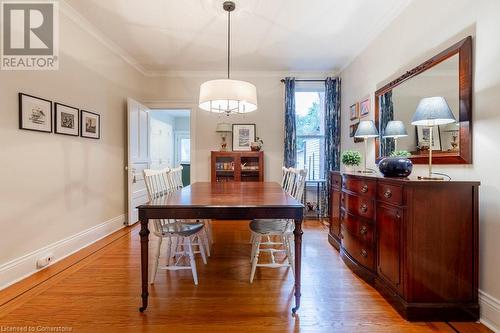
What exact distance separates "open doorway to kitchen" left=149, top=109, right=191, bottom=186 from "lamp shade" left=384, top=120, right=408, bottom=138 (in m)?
4.86

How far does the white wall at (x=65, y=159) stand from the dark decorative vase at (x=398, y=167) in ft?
10.5

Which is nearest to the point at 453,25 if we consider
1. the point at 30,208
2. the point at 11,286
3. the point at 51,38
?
the point at 51,38

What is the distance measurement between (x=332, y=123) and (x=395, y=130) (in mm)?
1873

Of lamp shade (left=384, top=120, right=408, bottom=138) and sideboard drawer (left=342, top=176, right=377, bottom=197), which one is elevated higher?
lamp shade (left=384, top=120, right=408, bottom=138)

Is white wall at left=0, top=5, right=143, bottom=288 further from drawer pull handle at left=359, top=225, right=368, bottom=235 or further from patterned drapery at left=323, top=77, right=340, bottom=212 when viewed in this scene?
patterned drapery at left=323, top=77, right=340, bottom=212

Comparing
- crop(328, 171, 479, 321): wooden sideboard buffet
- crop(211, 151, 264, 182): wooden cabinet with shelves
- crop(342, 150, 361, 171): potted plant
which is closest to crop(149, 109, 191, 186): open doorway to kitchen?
crop(211, 151, 264, 182): wooden cabinet with shelves

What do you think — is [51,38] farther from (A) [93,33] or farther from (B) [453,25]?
(B) [453,25]

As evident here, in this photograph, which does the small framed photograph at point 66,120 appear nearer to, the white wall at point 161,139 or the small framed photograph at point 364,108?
the white wall at point 161,139

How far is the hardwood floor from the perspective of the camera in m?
1.62

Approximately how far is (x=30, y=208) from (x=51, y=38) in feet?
5.71

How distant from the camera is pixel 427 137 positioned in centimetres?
219

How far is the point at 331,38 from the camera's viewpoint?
332 cm

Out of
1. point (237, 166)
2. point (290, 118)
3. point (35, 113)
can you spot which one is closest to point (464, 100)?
point (290, 118)

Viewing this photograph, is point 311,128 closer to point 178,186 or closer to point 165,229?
point 178,186
